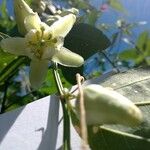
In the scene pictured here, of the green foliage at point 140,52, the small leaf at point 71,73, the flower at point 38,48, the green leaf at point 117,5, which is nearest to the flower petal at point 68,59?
the flower at point 38,48

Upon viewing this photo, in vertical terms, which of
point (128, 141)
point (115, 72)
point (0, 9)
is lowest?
point (128, 141)

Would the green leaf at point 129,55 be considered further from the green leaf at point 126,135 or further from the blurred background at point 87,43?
the green leaf at point 126,135

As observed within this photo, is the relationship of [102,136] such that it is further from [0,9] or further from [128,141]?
[0,9]

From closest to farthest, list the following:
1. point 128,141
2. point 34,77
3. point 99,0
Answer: point 128,141 → point 34,77 → point 99,0

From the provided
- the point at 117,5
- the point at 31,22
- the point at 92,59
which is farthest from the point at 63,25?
the point at 117,5

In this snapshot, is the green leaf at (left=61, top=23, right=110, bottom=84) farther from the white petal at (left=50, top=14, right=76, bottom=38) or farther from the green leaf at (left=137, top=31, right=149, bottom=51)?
the green leaf at (left=137, top=31, right=149, bottom=51)

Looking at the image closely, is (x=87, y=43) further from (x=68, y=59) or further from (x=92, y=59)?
(x=92, y=59)

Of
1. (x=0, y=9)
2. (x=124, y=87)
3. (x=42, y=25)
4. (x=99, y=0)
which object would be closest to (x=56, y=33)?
(x=42, y=25)

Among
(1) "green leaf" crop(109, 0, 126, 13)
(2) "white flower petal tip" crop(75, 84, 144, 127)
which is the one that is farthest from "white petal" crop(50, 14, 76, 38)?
(1) "green leaf" crop(109, 0, 126, 13)
